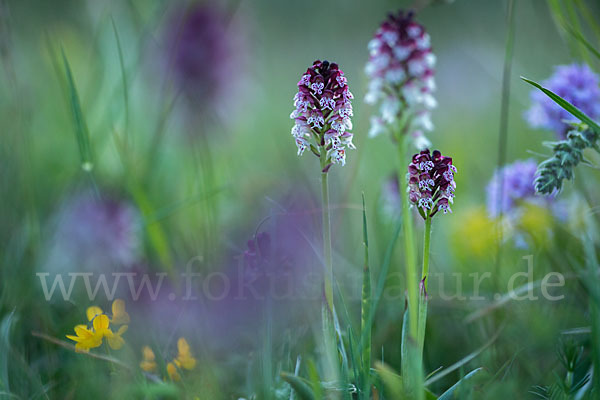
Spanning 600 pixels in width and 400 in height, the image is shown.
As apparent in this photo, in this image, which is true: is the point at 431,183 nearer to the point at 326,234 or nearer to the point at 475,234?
the point at 326,234

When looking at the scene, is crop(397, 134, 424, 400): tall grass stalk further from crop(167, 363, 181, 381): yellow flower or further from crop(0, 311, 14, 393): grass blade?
crop(0, 311, 14, 393): grass blade

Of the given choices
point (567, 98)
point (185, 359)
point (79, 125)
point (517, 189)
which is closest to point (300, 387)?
point (185, 359)

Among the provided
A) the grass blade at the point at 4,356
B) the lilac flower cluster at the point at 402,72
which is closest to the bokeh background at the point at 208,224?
the grass blade at the point at 4,356

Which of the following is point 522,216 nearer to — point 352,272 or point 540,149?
point 352,272

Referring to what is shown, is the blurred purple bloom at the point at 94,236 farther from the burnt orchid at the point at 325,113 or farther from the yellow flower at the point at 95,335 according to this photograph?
the burnt orchid at the point at 325,113

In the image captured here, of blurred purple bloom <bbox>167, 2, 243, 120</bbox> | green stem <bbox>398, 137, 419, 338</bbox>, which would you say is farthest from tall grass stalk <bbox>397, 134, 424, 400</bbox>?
blurred purple bloom <bbox>167, 2, 243, 120</bbox>

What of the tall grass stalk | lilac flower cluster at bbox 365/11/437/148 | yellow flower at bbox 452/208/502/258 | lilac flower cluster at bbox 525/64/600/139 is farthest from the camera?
yellow flower at bbox 452/208/502/258

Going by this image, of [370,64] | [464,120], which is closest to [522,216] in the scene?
[370,64]
